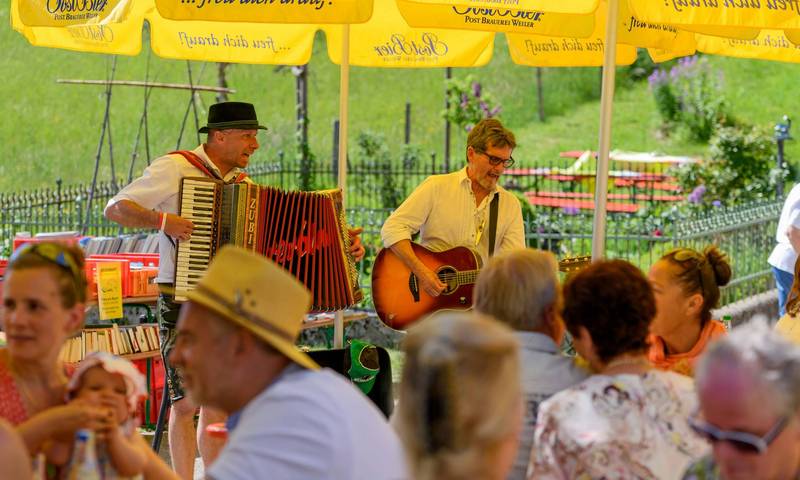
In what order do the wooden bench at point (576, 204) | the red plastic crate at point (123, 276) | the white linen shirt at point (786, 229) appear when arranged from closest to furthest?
the red plastic crate at point (123, 276)
the white linen shirt at point (786, 229)
the wooden bench at point (576, 204)

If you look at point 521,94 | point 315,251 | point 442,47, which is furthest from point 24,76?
point 315,251

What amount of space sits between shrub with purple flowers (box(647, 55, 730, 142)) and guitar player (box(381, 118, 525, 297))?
2011 cm

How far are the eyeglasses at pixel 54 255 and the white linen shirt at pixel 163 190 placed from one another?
234 cm

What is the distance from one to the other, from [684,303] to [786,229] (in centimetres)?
367

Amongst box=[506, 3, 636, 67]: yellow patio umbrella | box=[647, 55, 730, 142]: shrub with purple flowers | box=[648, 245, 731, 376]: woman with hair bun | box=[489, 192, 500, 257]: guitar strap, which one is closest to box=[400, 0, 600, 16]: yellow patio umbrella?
box=[489, 192, 500, 257]: guitar strap

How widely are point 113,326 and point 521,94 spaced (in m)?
25.3

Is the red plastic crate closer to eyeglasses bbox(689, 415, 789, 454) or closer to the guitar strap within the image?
the guitar strap

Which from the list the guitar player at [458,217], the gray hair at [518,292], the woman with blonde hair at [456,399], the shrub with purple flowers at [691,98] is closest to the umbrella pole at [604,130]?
the guitar player at [458,217]

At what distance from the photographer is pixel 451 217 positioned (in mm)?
6230

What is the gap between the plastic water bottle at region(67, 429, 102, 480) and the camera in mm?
Result: 2711

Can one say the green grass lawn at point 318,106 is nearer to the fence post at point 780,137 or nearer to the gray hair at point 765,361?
the fence post at point 780,137

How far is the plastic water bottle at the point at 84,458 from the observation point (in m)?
2.71

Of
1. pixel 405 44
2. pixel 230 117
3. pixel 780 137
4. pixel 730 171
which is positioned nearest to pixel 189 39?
pixel 405 44

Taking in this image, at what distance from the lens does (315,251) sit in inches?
223
